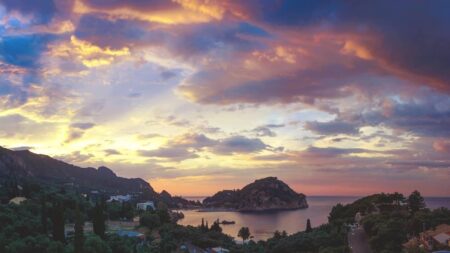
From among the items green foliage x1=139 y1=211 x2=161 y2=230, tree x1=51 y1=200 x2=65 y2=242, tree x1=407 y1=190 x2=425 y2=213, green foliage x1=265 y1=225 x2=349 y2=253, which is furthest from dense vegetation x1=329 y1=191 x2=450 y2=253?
green foliage x1=139 y1=211 x2=161 y2=230

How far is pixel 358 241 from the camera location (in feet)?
146

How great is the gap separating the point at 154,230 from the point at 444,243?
49.7 metres

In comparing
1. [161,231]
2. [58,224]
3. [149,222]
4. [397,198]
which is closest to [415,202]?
[397,198]

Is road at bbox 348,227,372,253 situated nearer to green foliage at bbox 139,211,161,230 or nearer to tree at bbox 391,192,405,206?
tree at bbox 391,192,405,206

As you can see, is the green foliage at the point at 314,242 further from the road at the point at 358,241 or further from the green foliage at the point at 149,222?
the green foliage at the point at 149,222

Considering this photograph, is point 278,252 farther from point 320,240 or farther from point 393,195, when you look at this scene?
point 393,195

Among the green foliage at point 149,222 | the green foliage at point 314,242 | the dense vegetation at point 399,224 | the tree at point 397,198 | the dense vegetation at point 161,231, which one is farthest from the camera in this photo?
the green foliage at point 149,222

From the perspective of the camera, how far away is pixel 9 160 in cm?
19825

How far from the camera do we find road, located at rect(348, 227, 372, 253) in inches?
1613

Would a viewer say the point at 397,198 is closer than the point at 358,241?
No

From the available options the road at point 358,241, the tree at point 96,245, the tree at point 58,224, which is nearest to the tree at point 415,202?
the road at point 358,241

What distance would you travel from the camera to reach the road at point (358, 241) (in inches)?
1613

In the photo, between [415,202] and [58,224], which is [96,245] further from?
[415,202]

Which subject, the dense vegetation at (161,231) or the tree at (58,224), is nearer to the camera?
the dense vegetation at (161,231)
